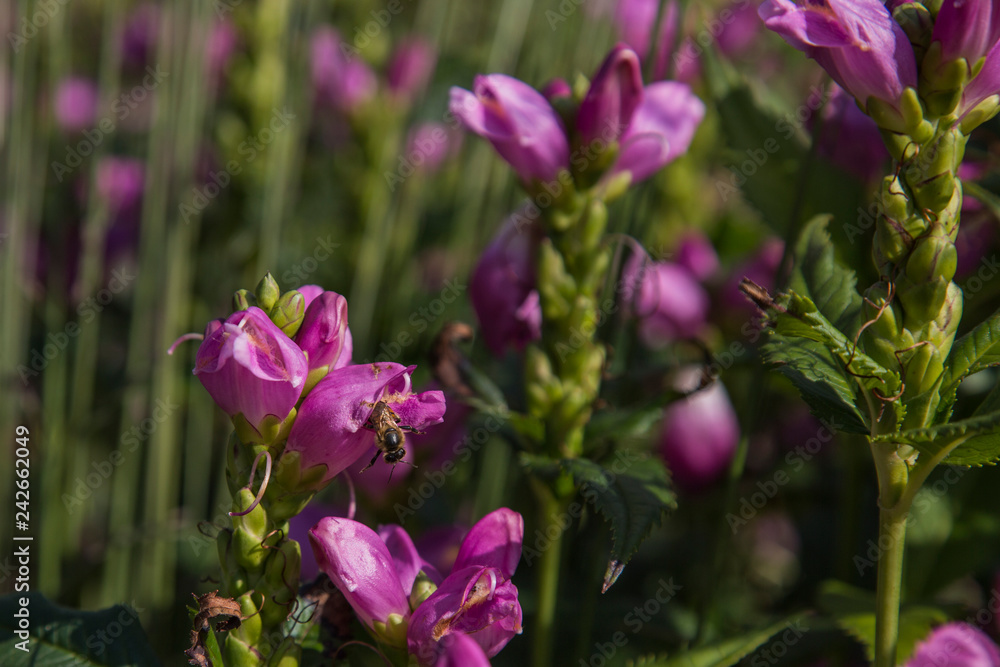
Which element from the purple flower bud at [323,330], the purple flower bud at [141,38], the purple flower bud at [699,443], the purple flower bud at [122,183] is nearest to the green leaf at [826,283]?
the purple flower bud at [323,330]

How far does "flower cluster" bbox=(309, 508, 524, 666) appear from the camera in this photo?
0.40 m

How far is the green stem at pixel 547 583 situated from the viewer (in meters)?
0.57

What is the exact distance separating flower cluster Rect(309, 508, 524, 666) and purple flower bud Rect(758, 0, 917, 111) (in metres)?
0.28

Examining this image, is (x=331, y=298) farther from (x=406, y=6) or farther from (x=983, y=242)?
(x=406, y=6)

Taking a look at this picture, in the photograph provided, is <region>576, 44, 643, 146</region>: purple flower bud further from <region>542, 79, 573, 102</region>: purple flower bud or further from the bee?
the bee

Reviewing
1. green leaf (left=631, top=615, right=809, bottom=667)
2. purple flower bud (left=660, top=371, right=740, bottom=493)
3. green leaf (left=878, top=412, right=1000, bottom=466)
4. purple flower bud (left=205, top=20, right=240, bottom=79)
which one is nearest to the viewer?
green leaf (left=878, top=412, right=1000, bottom=466)

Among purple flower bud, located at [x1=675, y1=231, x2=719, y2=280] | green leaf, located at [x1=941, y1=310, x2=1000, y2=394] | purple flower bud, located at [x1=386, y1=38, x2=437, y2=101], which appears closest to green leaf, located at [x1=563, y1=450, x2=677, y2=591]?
green leaf, located at [x1=941, y1=310, x2=1000, y2=394]

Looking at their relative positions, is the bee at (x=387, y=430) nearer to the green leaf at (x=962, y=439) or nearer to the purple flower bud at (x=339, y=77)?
the green leaf at (x=962, y=439)

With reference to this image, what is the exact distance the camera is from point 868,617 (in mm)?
544

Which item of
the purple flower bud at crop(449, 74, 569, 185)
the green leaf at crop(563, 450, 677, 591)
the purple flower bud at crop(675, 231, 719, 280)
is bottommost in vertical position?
the purple flower bud at crop(675, 231, 719, 280)

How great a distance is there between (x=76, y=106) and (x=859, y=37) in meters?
1.32

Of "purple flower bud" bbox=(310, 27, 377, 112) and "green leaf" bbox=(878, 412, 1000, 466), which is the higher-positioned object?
Answer: "green leaf" bbox=(878, 412, 1000, 466)

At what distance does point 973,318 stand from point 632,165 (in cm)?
32

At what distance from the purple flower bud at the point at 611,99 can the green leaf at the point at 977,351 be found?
10.0 inches
